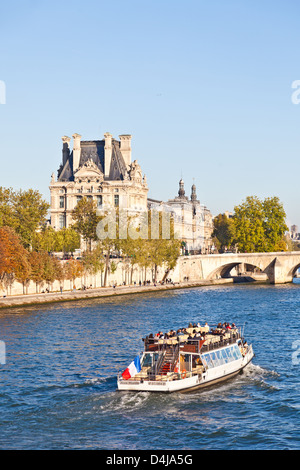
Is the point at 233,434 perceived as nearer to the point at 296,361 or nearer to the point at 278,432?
the point at 278,432

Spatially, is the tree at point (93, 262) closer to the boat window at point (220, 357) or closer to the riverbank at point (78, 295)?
the riverbank at point (78, 295)

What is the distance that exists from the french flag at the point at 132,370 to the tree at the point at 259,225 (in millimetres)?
99976

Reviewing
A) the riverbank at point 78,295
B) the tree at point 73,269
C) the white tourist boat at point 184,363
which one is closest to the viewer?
the white tourist boat at point 184,363

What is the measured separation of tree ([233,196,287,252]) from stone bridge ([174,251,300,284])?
34.0 feet

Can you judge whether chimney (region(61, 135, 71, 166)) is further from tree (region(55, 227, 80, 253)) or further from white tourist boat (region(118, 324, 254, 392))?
white tourist boat (region(118, 324, 254, 392))

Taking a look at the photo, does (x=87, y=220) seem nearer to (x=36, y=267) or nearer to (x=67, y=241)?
(x=67, y=241)

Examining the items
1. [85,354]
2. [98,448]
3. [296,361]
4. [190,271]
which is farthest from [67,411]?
[190,271]

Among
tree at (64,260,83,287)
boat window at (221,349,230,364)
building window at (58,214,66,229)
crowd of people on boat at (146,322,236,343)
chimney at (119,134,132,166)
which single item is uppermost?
chimney at (119,134,132,166)

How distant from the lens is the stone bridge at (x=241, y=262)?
118500 mm

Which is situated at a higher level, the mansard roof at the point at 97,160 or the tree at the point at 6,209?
the mansard roof at the point at 97,160

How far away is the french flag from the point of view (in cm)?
3281

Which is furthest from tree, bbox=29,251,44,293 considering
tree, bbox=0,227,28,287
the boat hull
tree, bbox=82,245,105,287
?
the boat hull

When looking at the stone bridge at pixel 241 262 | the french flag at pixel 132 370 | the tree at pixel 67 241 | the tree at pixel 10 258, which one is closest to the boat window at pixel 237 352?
the french flag at pixel 132 370

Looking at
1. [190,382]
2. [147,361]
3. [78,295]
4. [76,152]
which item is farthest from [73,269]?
[190,382]
